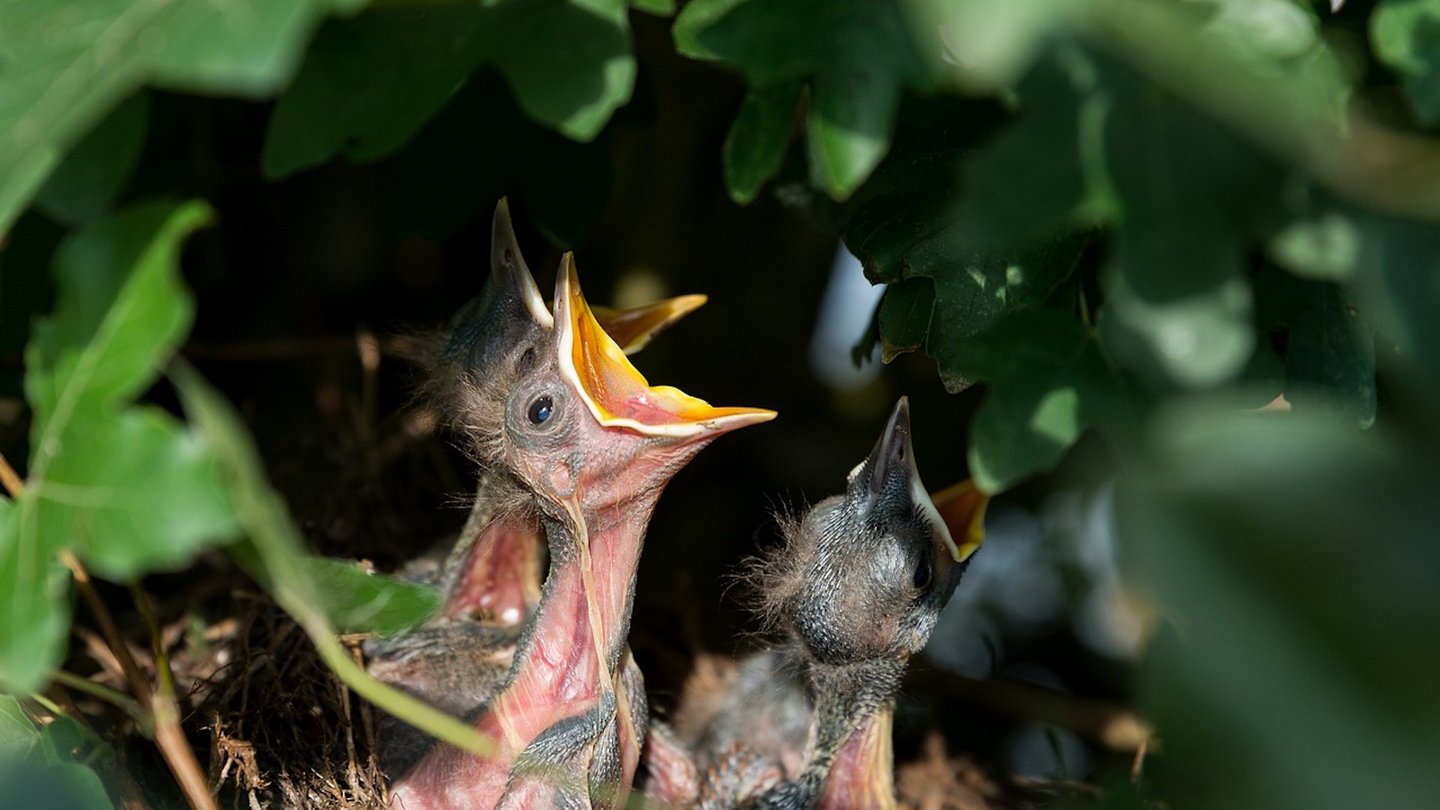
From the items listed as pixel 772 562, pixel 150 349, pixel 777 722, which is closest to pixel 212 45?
pixel 150 349

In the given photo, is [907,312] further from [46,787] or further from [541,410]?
[46,787]

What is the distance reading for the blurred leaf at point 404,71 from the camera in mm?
847

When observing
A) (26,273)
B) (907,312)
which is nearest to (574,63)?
(907,312)

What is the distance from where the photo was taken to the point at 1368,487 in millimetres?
629

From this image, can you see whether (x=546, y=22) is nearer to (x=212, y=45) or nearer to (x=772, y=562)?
(x=212, y=45)

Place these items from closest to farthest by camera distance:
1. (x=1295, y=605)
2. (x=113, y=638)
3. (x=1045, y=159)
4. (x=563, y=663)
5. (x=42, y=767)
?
1. (x=1295, y=605)
2. (x=1045, y=159)
3. (x=42, y=767)
4. (x=113, y=638)
5. (x=563, y=663)

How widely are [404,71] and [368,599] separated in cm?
36

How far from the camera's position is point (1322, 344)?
92cm

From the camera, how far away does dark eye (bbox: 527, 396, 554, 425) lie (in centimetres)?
124

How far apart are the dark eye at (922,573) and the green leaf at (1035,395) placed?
50 centimetres

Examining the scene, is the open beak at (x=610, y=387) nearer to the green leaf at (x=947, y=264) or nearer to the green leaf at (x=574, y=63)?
the green leaf at (x=947, y=264)

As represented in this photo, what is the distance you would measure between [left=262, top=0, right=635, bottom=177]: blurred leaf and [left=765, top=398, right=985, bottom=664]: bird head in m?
0.57

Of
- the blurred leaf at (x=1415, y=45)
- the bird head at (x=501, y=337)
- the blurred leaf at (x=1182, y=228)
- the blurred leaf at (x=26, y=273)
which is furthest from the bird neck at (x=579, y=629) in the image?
the blurred leaf at (x=1415, y=45)

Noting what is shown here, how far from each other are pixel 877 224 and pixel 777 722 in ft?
2.52
